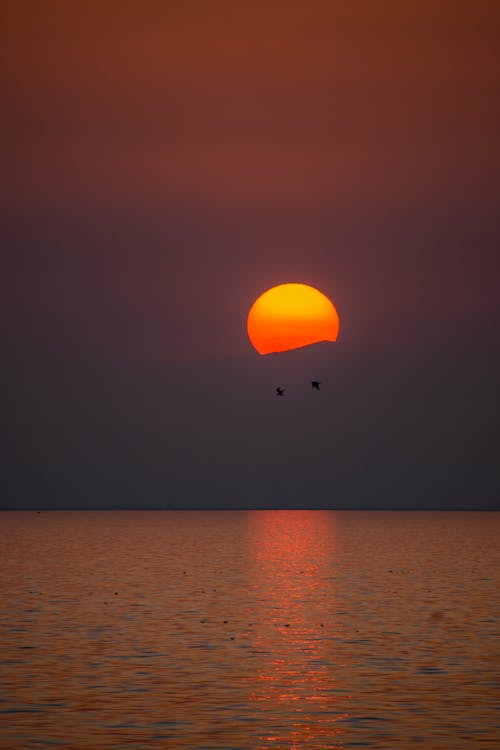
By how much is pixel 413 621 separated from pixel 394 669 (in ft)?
56.7

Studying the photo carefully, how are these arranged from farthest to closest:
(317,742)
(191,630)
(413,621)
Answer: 1. (413,621)
2. (191,630)
3. (317,742)

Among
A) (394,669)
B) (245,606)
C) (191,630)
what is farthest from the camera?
(245,606)

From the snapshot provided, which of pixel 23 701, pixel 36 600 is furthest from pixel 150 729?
pixel 36 600

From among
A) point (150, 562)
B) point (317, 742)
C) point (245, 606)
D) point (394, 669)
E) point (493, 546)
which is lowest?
point (317, 742)

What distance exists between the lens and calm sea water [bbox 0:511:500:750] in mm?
35812

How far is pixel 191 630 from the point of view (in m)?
59.1

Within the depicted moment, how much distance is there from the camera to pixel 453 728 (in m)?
36.2

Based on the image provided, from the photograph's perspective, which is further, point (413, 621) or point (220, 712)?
point (413, 621)

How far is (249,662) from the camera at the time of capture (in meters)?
48.6

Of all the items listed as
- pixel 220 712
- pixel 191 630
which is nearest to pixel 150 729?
pixel 220 712

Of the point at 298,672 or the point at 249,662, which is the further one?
the point at 249,662

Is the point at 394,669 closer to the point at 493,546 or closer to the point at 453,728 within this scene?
the point at 453,728

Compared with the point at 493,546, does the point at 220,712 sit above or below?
Answer: below

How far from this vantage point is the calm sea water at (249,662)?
117ft
